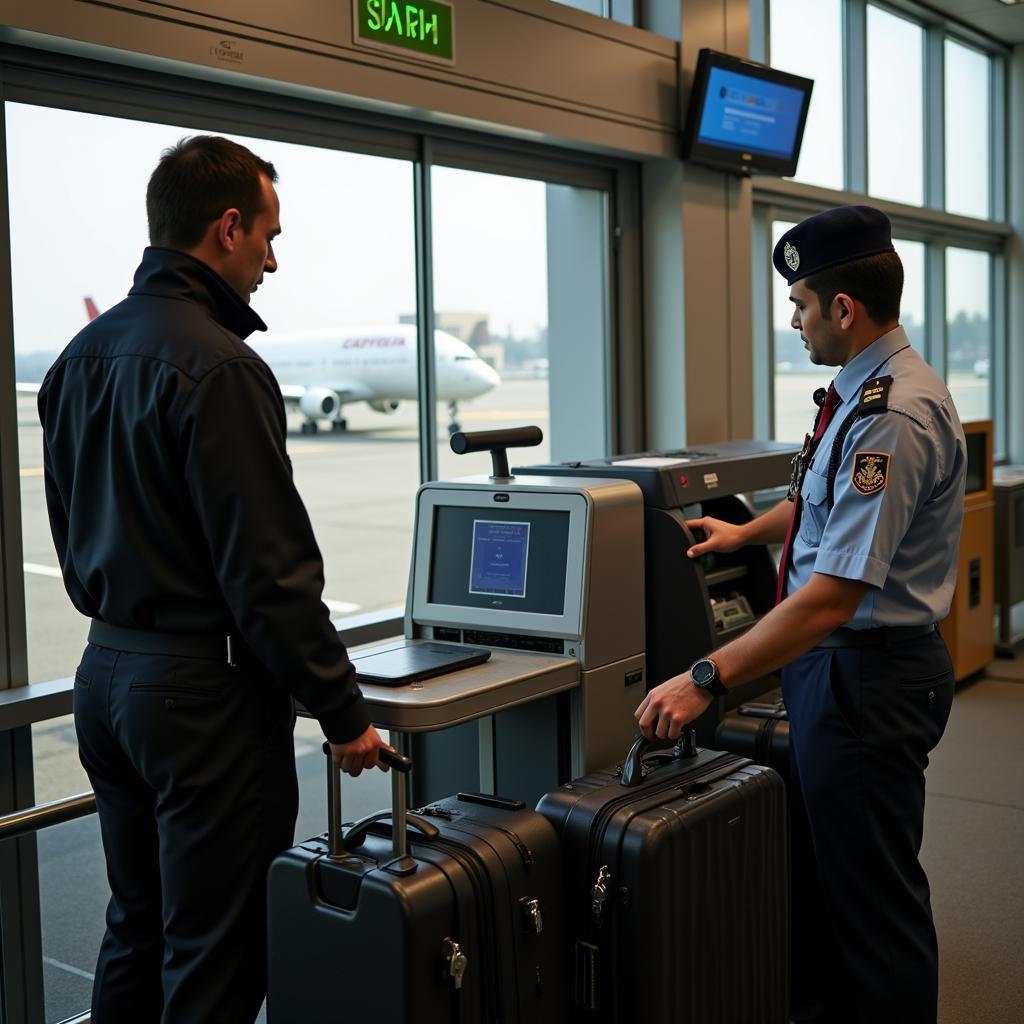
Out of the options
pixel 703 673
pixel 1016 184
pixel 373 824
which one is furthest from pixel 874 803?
pixel 1016 184

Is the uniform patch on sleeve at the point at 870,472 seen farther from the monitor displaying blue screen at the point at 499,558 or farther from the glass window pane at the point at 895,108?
the glass window pane at the point at 895,108

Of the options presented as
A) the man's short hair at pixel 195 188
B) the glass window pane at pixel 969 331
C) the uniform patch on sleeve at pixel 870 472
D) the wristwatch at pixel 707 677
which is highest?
the glass window pane at pixel 969 331

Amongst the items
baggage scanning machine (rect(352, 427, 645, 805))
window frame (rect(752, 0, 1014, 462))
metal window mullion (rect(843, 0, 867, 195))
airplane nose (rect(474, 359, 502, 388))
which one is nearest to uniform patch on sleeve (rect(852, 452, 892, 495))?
baggage scanning machine (rect(352, 427, 645, 805))

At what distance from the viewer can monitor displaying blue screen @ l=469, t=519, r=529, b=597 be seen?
2473 mm

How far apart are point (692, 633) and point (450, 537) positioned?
56cm

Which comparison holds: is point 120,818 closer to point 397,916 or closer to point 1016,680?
point 397,916

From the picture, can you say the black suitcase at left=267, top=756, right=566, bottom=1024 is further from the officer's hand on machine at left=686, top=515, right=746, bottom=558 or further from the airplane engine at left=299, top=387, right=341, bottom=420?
the airplane engine at left=299, top=387, right=341, bottom=420

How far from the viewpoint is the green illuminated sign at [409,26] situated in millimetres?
3287

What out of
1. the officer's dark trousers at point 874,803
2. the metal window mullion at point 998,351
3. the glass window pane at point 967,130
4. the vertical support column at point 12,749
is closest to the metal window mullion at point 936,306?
the glass window pane at point 967,130

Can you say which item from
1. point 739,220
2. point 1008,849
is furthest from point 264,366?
point 739,220

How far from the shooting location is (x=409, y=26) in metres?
3.42

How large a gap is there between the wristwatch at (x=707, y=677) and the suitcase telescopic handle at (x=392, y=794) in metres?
0.49

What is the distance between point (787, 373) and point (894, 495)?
4064mm

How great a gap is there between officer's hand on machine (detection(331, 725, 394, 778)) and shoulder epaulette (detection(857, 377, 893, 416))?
0.95 metres
